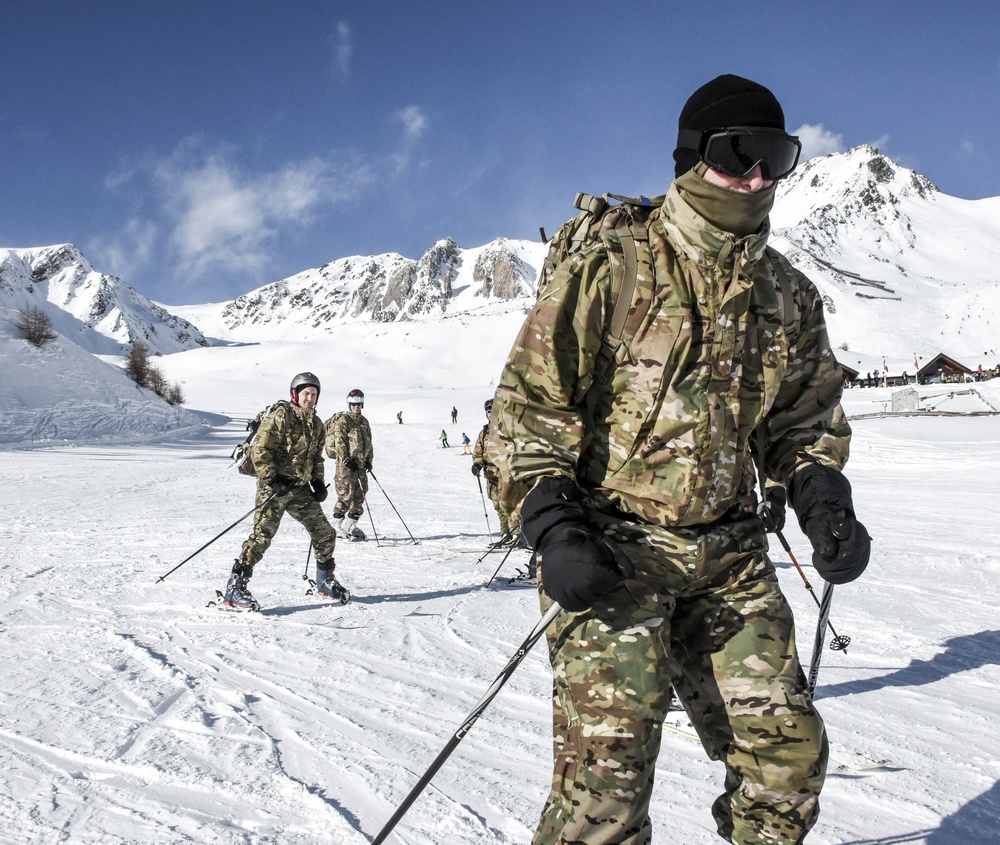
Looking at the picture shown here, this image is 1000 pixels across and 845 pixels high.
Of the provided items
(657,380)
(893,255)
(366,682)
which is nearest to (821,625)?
(657,380)

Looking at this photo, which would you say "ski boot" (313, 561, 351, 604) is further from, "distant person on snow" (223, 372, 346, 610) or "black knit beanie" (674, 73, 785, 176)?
"black knit beanie" (674, 73, 785, 176)

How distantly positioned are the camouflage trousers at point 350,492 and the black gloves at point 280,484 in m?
4.01

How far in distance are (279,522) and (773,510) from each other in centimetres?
520

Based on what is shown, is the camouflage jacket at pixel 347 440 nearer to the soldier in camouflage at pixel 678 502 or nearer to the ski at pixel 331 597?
the ski at pixel 331 597

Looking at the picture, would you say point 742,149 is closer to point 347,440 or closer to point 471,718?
point 471,718

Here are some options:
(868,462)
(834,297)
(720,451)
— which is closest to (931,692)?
(720,451)

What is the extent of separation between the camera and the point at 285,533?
10945 millimetres

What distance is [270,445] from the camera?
21.7ft

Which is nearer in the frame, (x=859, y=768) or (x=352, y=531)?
(x=859, y=768)

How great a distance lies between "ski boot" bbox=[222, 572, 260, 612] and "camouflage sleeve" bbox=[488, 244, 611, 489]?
Result: 5.24m

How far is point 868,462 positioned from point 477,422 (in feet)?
80.4

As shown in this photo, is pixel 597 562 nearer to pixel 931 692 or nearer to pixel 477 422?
pixel 931 692

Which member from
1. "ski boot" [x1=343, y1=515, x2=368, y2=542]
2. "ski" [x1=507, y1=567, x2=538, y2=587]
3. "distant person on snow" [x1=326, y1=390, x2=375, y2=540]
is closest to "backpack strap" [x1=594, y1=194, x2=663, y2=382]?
"ski" [x1=507, y1=567, x2=538, y2=587]

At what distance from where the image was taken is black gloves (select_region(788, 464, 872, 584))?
2.02 m
